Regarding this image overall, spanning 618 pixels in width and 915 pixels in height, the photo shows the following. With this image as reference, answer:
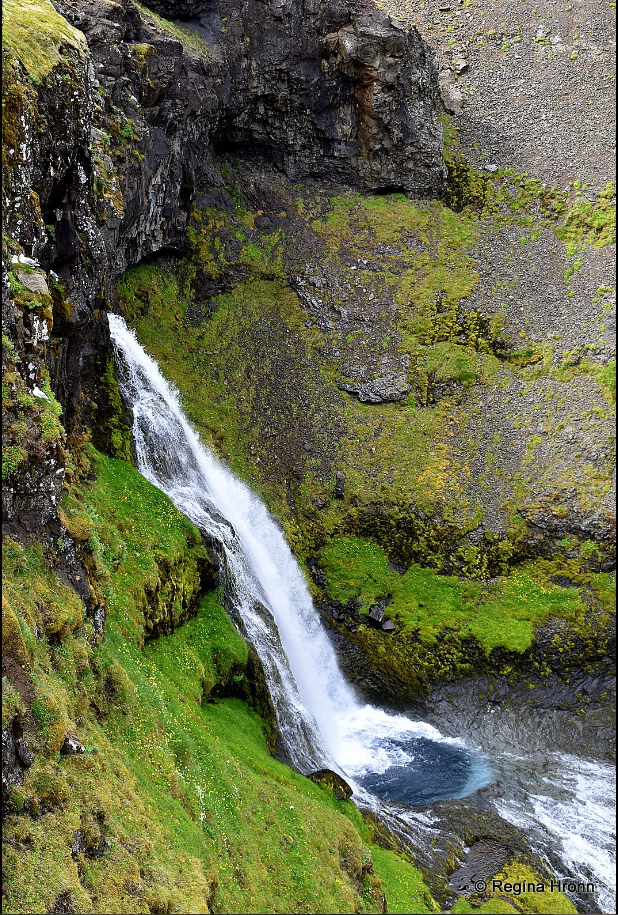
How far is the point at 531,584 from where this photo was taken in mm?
26984

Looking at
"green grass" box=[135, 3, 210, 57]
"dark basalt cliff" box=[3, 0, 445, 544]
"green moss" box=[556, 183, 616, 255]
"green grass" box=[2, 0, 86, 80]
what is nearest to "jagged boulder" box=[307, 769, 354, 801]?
"dark basalt cliff" box=[3, 0, 445, 544]

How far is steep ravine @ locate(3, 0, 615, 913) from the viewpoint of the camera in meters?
11.6

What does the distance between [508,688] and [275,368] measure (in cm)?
1789

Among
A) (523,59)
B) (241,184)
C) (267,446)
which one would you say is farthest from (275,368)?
(523,59)

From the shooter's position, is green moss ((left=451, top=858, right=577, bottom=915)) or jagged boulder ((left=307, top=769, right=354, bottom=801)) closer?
green moss ((left=451, top=858, right=577, bottom=915))

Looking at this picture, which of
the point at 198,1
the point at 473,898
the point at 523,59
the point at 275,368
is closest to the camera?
the point at 473,898

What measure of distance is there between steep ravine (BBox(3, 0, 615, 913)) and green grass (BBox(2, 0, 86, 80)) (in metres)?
0.12

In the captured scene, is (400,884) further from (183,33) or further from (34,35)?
(183,33)

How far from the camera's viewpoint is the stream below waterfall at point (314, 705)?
19.2m

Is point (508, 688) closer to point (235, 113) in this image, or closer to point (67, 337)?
point (67, 337)

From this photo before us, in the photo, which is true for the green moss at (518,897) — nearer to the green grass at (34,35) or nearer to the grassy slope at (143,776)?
the grassy slope at (143,776)

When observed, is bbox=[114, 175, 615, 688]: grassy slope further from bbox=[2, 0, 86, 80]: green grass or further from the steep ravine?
bbox=[2, 0, 86, 80]: green grass

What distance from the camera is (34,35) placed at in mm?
15703

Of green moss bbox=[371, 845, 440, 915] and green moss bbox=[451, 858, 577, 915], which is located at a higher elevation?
Result: green moss bbox=[371, 845, 440, 915]
